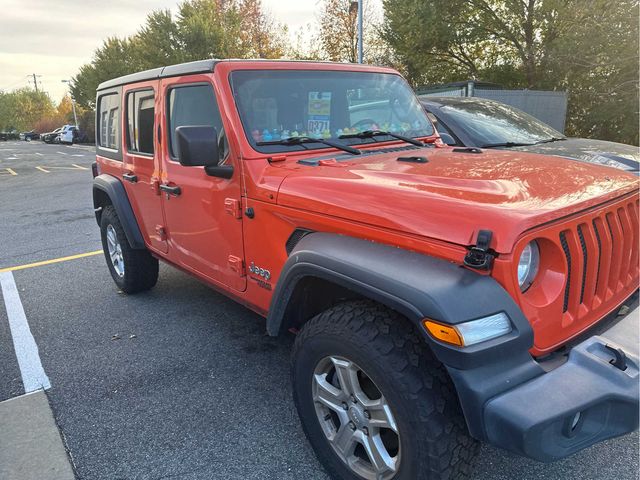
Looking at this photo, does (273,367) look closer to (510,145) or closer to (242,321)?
Answer: (242,321)

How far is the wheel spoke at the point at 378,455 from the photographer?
6.56ft

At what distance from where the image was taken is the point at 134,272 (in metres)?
4.54

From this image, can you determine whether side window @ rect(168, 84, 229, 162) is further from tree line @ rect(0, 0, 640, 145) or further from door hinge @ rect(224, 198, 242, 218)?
Answer: tree line @ rect(0, 0, 640, 145)

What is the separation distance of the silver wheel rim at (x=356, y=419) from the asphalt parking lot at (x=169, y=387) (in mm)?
292

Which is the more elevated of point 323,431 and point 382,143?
point 382,143

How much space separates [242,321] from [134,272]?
1.21 metres

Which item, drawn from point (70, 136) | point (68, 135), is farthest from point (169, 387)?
point (68, 135)

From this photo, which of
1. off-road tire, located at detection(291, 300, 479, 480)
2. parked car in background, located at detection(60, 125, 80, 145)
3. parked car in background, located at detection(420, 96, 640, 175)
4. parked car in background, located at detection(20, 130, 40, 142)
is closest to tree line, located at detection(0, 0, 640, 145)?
parked car in background, located at detection(420, 96, 640, 175)

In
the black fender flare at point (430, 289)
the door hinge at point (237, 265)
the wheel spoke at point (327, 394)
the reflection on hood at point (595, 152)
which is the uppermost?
the reflection on hood at point (595, 152)

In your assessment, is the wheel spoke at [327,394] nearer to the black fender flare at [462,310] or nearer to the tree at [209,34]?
the black fender flare at [462,310]

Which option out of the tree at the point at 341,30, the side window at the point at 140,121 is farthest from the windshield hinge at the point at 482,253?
the tree at the point at 341,30

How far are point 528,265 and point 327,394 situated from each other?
1.01 m

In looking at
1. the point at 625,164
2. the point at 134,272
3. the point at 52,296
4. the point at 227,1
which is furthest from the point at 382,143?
the point at 227,1

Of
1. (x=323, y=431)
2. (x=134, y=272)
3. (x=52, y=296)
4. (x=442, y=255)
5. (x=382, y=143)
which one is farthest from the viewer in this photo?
(x=52, y=296)
